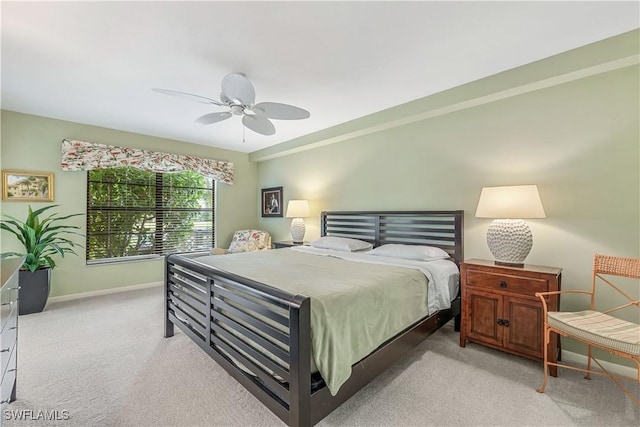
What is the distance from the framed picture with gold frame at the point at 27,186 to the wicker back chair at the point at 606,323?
5.52 m

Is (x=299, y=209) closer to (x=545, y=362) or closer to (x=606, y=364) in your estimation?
(x=545, y=362)

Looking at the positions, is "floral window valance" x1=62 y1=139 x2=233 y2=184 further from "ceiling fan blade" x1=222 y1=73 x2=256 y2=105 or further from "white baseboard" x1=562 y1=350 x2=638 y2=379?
"white baseboard" x1=562 y1=350 x2=638 y2=379

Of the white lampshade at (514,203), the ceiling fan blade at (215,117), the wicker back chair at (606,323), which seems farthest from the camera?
the ceiling fan blade at (215,117)

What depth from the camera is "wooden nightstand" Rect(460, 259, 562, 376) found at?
2.13 meters

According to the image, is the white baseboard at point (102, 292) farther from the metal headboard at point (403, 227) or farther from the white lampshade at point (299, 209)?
the metal headboard at point (403, 227)

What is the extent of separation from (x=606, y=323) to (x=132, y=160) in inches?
218

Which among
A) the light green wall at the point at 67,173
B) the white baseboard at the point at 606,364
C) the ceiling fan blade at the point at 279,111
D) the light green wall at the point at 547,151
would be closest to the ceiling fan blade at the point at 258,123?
the ceiling fan blade at the point at 279,111

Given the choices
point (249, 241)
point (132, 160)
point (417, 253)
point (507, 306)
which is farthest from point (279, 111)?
point (249, 241)

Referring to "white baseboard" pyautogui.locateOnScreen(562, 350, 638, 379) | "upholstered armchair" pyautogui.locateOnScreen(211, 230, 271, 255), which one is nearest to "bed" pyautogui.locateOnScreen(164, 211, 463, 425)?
"white baseboard" pyautogui.locateOnScreen(562, 350, 638, 379)

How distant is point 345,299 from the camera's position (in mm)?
1643

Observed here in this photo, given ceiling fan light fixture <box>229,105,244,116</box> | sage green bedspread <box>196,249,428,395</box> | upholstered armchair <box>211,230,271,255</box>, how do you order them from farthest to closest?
1. upholstered armchair <box>211,230,271,255</box>
2. ceiling fan light fixture <box>229,105,244,116</box>
3. sage green bedspread <box>196,249,428,395</box>

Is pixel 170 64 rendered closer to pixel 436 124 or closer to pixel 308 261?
pixel 308 261

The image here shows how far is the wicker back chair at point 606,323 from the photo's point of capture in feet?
5.30

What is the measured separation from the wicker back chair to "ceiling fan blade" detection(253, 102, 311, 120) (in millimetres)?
2329
